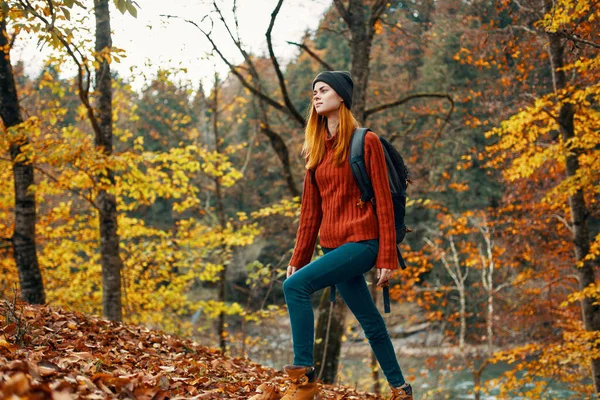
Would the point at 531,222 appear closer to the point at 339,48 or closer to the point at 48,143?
the point at 48,143

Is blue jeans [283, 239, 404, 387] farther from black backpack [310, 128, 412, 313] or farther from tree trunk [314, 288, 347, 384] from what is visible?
tree trunk [314, 288, 347, 384]

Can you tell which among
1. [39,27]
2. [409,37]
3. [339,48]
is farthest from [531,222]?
[339,48]

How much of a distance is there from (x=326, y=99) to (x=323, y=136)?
252mm

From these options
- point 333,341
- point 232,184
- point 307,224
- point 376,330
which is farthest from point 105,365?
point 232,184

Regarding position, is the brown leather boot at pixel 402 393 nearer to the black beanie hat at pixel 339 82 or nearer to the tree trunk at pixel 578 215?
the black beanie hat at pixel 339 82

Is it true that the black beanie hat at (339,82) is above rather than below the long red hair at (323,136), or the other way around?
above

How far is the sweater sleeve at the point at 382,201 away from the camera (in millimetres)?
3580

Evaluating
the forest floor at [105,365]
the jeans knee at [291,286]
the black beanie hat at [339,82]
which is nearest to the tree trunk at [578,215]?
the forest floor at [105,365]

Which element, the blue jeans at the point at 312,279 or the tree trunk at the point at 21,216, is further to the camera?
the tree trunk at the point at 21,216

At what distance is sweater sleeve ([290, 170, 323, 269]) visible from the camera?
409cm

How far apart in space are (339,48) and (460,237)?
1627 cm

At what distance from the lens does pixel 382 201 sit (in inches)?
144

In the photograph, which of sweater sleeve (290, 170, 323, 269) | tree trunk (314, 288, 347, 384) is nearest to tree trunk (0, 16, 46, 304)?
tree trunk (314, 288, 347, 384)

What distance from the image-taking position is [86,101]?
8062 mm
